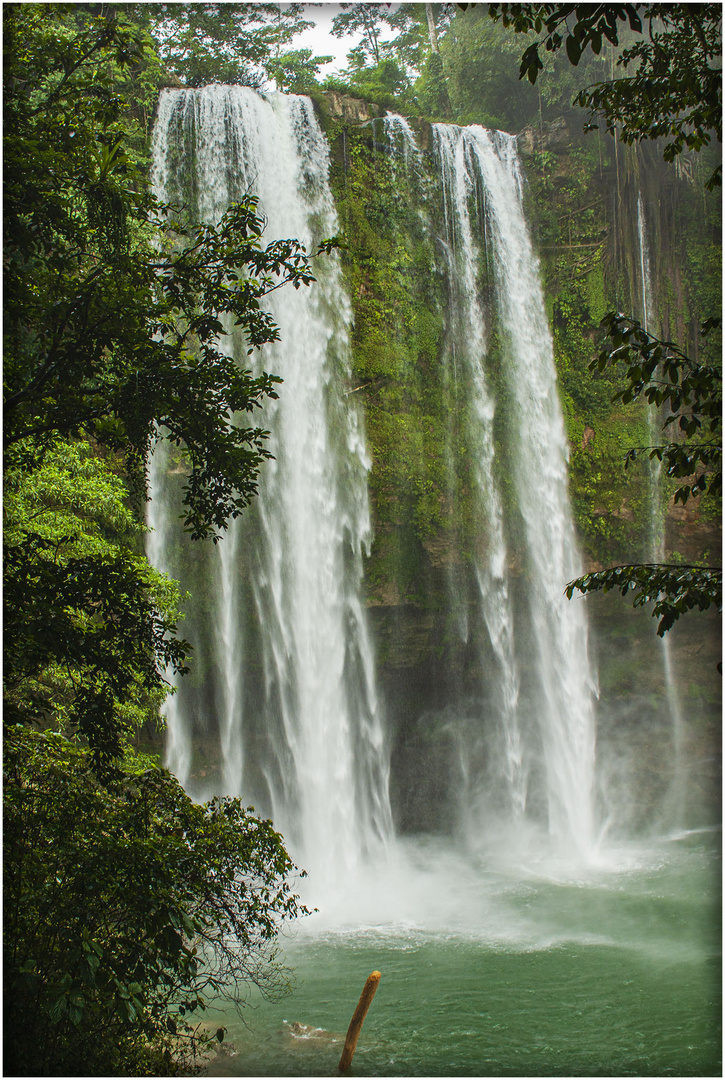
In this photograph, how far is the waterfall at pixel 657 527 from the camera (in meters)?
10.2

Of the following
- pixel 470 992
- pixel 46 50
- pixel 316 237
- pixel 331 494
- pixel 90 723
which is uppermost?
pixel 316 237

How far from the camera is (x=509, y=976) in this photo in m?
Answer: 5.84

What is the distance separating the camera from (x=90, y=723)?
3424mm

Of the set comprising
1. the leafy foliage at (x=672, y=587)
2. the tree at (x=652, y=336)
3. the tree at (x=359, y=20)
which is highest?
the tree at (x=359, y=20)

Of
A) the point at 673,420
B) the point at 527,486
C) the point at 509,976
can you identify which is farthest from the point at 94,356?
the point at 527,486

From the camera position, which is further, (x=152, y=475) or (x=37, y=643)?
(x=152, y=475)

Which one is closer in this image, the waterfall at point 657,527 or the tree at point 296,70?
the tree at point 296,70

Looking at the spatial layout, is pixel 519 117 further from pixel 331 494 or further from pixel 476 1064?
pixel 476 1064

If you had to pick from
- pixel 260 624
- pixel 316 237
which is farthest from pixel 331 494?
pixel 316 237

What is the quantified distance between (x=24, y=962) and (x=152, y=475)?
613cm

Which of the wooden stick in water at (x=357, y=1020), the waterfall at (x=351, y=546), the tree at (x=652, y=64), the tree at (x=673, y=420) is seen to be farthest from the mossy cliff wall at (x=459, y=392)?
the tree at (x=673, y=420)

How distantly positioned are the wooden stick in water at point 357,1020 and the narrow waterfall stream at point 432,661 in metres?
1.17

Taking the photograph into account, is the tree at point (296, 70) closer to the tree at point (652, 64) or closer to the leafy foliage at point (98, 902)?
the tree at point (652, 64)

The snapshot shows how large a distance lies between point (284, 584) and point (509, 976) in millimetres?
4491
